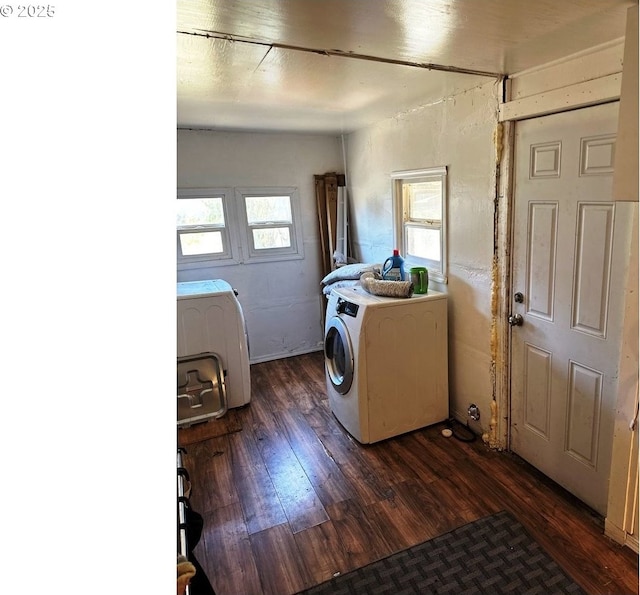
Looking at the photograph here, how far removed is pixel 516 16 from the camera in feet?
4.47

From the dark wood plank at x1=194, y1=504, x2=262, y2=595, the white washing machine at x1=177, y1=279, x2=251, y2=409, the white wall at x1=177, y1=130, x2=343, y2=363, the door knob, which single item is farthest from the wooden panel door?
the white wall at x1=177, y1=130, x2=343, y2=363

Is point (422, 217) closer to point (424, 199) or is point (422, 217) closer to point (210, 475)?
point (424, 199)

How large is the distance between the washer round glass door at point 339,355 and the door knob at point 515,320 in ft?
3.17

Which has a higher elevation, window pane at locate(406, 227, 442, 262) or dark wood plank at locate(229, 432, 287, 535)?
window pane at locate(406, 227, 442, 262)

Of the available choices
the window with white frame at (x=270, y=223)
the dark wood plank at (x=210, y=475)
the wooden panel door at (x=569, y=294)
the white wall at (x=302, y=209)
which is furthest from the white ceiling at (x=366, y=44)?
the dark wood plank at (x=210, y=475)

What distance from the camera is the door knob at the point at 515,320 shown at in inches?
90.3

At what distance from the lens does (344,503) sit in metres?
2.20

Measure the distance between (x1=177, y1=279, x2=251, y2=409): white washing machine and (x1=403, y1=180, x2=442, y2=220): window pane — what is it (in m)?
1.58

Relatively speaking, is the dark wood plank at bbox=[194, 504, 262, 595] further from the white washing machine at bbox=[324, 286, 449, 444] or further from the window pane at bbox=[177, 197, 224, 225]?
the window pane at bbox=[177, 197, 224, 225]

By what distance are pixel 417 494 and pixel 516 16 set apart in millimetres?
2199

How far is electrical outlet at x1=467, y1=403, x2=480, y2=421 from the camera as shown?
2.68m
